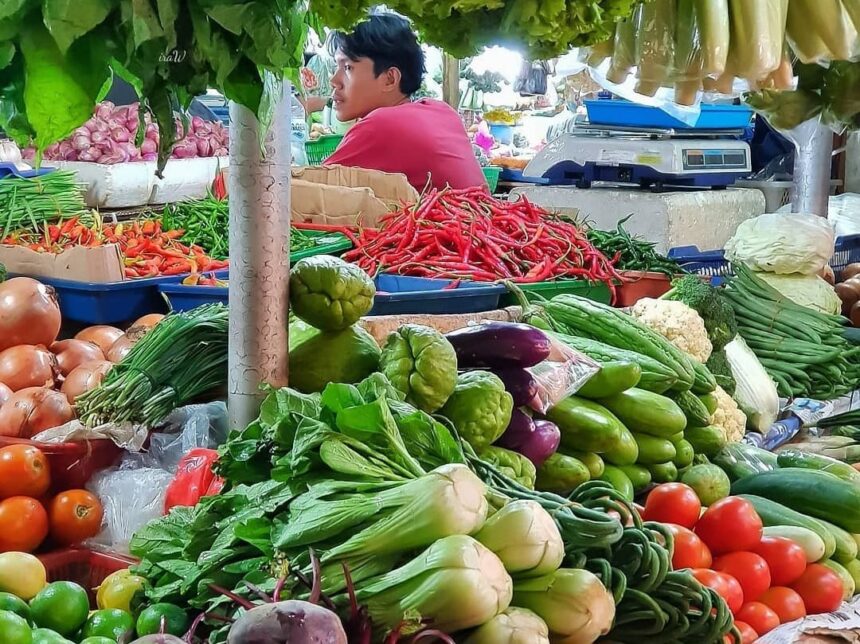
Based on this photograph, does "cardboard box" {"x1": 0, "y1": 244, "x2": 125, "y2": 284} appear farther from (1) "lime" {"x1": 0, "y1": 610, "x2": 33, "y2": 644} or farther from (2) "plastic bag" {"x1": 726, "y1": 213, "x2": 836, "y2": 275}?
(2) "plastic bag" {"x1": 726, "y1": 213, "x2": 836, "y2": 275}

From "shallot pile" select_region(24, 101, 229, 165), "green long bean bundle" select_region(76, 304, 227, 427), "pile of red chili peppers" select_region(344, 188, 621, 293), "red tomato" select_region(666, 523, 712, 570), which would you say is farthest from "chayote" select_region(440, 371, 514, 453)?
"shallot pile" select_region(24, 101, 229, 165)

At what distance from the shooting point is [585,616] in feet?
4.53

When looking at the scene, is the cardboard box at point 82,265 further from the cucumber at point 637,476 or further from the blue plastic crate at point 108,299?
the cucumber at point 637,476

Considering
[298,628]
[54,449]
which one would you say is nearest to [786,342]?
[54,449]

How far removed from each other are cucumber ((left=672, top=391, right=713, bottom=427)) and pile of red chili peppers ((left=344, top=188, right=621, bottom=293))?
1010mm

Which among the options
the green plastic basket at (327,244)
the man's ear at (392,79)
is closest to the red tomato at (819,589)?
the green plastic basket at (327,244)

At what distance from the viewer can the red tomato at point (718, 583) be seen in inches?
71.9

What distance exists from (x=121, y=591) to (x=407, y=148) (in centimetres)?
363

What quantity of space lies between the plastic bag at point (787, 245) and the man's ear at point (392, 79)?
217 centimetres

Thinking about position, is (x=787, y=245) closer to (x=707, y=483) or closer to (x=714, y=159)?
(x=714, y=159)

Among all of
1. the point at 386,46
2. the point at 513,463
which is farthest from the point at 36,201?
the point at 513,463

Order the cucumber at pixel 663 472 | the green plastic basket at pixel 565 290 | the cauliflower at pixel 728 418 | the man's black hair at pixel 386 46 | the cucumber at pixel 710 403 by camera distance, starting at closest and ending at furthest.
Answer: the cucumber at pixel 663 472, the cucumber at pixel 710 403, the cauliflower at pixel 728 418, the green plastic basket at pixel 565 290, the man's black hair at pixel 386 46

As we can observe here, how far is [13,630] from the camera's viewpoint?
51.3 inches

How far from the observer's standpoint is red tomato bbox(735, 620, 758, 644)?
71.7 inches
